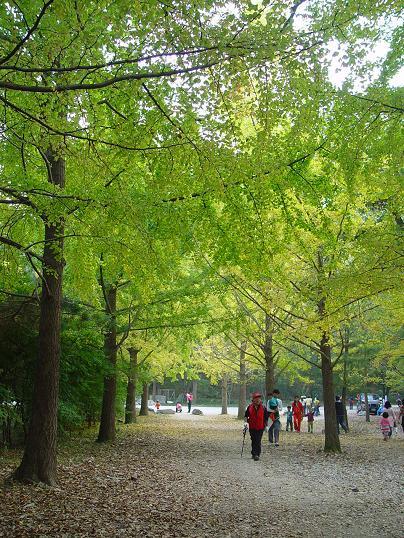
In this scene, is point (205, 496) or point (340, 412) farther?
point (340, 412)

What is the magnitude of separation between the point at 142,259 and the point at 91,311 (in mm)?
5997

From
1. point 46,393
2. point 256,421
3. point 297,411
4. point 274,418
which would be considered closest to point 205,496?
point 46,393

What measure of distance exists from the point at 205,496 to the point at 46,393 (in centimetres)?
293

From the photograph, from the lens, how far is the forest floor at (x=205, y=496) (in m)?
5.74

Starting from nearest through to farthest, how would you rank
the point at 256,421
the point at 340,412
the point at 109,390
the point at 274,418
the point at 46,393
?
Result: the point at 46,393
the point at 256,421
the point at 109,390
the point at 274,418
the point at 340,412

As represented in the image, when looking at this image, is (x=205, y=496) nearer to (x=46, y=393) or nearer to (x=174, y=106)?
(x=46, y=393)

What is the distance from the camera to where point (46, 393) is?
8.04 metres

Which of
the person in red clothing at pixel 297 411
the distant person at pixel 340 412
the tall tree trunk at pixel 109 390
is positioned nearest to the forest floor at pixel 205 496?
the tall tree trunk at pixel 109 390

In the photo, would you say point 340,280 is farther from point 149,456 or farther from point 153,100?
point 149,456

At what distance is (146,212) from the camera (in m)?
6.18

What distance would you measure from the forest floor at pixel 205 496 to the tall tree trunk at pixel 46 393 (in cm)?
39

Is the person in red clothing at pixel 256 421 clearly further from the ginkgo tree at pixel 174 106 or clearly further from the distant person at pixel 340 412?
the distant person at pixel 340 412

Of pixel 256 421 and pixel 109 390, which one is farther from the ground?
pixel 109 390

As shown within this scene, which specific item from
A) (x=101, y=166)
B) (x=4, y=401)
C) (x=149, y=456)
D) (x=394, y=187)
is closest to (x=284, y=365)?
(x=149, y=456)
